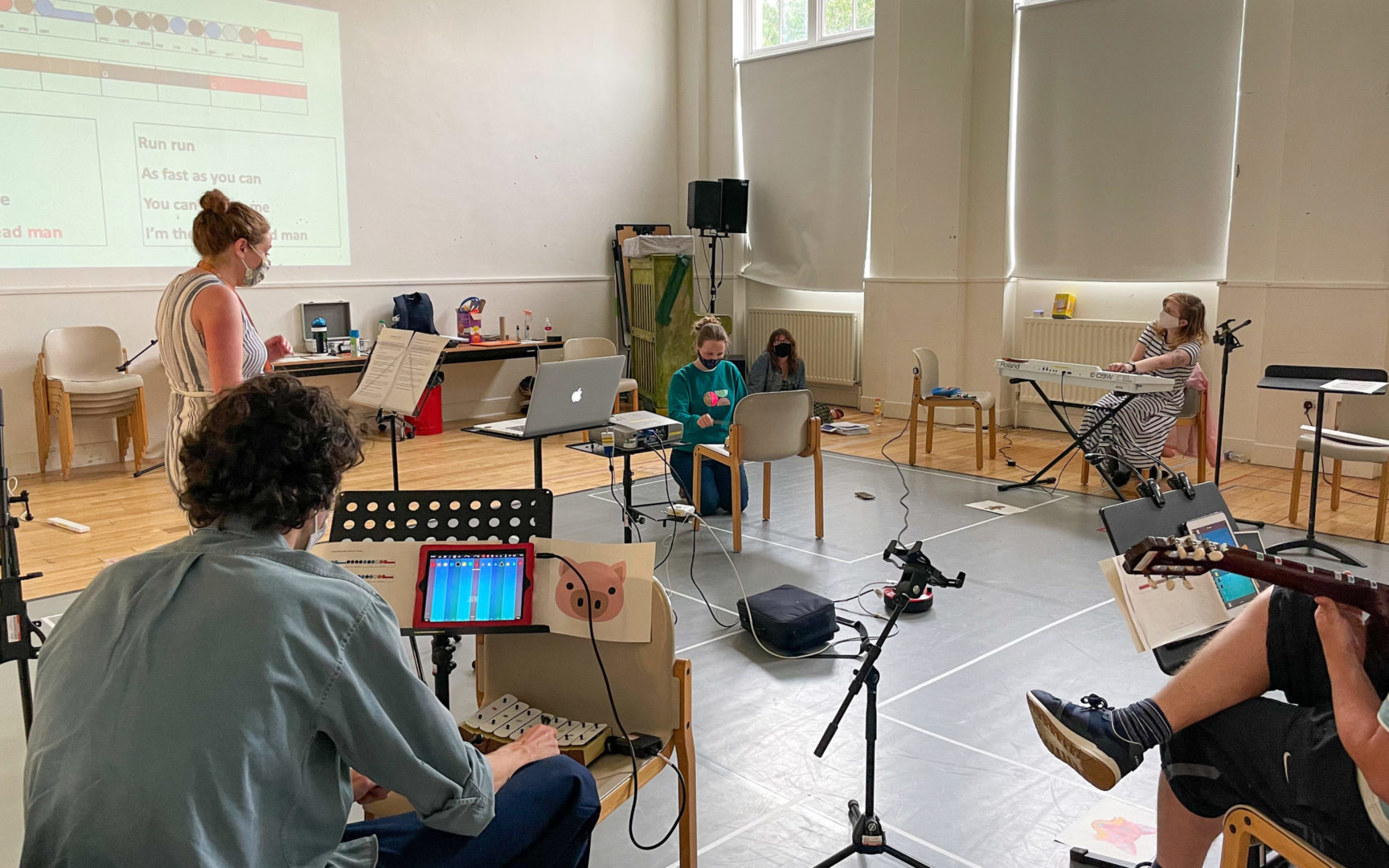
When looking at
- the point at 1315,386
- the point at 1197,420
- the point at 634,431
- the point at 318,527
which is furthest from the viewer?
the point at 1197,420

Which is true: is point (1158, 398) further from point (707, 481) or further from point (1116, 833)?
point (1116, 833)

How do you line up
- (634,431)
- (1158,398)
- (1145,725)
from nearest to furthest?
(1145,725) → (634,431) → (1158,398)

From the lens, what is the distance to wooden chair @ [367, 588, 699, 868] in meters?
2.03

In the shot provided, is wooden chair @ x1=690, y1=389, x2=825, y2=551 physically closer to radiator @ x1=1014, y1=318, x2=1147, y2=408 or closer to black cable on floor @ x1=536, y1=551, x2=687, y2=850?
black cable on floor @ x1=536, y1=551, x2=687, y2=850

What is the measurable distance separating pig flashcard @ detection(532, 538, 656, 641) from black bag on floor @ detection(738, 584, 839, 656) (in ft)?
5.38

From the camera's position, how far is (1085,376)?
5340mm

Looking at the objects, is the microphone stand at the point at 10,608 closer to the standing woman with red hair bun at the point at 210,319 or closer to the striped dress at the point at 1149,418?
the standing woman with red hair bun at the point at 210,319

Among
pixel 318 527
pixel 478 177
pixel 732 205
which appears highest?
pixel 478 177

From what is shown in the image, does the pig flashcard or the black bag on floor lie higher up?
the pig flashcard

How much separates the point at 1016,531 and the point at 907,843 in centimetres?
295

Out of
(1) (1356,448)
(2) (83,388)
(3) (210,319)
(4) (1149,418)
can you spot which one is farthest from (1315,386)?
(2) (83,388)

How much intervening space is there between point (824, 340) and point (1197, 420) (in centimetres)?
385

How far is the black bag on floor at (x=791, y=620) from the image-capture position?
3.61 meters

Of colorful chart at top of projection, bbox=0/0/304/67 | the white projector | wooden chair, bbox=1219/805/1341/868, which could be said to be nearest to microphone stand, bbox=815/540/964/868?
wooden chair, bbox=1219/805/1341/868
